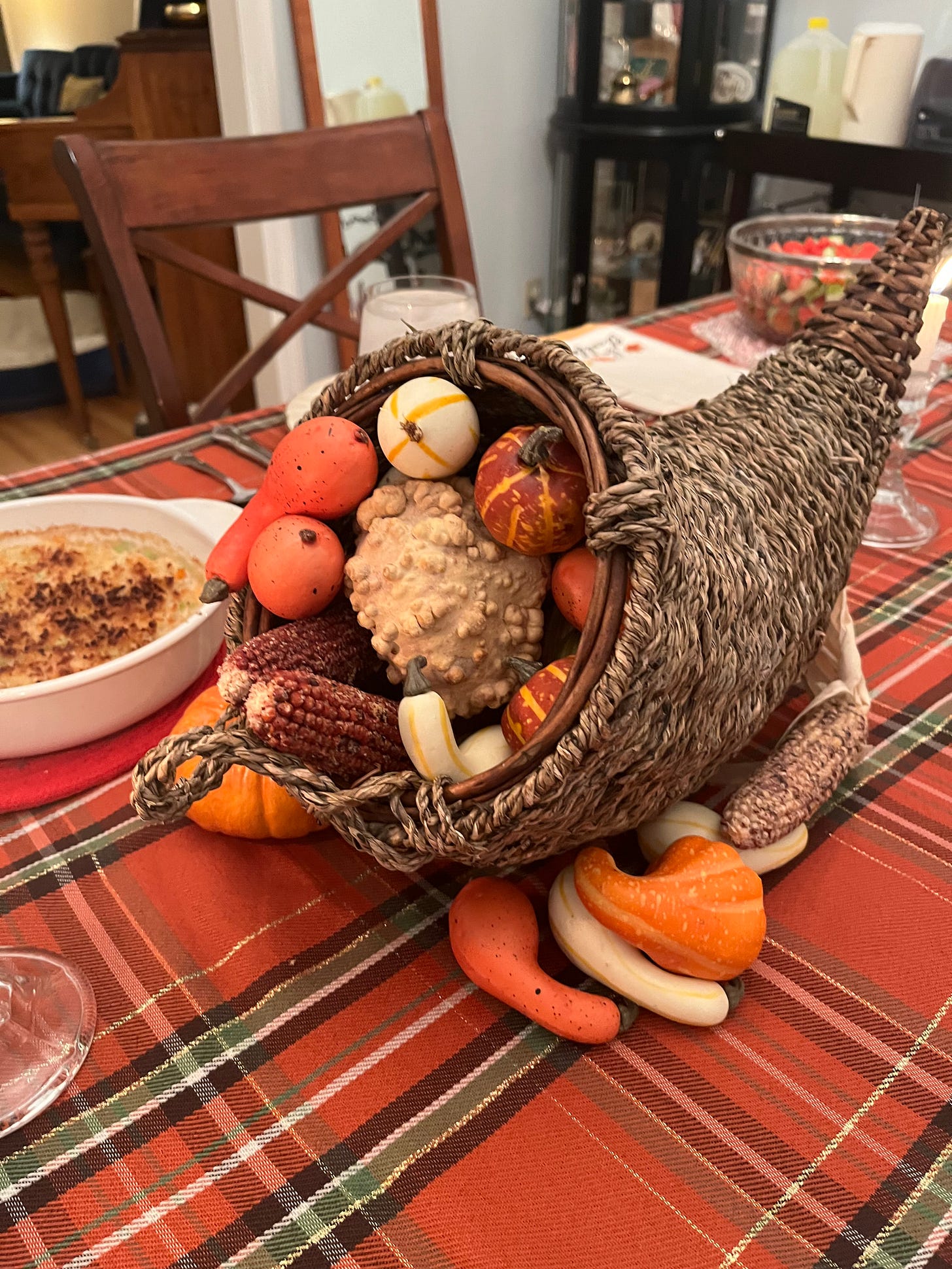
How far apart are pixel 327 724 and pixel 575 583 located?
14cm

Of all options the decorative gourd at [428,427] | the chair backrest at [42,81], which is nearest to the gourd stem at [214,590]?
the decorative gourd at [428,427]

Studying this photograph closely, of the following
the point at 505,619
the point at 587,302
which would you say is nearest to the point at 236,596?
the point at 505,619

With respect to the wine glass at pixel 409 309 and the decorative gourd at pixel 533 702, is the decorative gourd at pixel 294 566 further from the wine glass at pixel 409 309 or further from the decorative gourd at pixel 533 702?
the wine glass at pixel 409 309

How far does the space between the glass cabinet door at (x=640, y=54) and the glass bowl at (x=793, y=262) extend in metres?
1.25

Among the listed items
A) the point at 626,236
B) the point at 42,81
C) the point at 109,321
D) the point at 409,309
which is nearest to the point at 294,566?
the point at 409,309

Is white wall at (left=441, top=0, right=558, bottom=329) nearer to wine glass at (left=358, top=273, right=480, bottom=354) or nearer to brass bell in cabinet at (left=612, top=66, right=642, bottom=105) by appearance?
brass bell in cabinet at (left=612, top=66, right=642, bottom=105)

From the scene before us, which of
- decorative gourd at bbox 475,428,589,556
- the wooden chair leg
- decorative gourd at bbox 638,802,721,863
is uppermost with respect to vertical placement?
decorative gourd at bbox 475,428,589,556

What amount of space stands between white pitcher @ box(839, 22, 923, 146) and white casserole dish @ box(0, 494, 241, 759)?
2.03 m

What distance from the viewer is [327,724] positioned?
0.44 meters

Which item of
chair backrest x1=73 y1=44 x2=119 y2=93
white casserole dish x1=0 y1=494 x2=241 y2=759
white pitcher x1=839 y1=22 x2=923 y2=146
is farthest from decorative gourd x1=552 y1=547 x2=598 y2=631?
chair backrest x1=73 y1=44 x2=119 y2=93

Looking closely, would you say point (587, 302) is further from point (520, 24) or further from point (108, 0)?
point (108, 0)

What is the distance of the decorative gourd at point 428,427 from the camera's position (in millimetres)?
472

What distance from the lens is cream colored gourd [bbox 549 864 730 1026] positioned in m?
0.45

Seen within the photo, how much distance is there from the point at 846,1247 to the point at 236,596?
0.42 m
